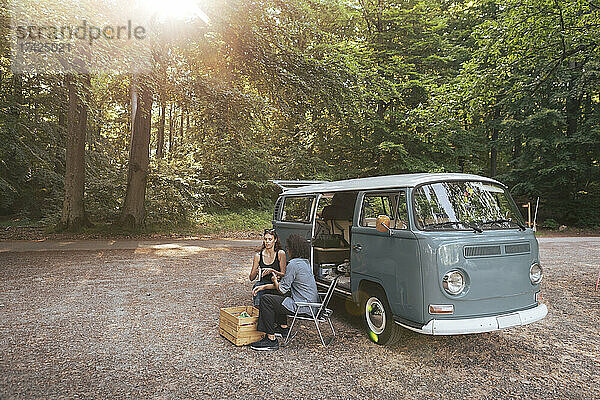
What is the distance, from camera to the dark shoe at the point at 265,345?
214 inches

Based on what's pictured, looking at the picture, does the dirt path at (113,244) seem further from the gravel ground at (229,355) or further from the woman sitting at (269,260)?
the woman sitting at (269,260)

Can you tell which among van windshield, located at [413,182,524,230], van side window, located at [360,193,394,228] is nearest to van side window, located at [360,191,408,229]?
van side window, located at [360,193,394,228]

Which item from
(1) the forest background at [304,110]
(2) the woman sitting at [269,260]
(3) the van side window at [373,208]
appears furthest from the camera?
(1) the forest background at [304,110]

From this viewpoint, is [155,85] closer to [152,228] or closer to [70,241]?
[70,241]

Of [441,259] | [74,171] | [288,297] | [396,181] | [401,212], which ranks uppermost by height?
[74,171]

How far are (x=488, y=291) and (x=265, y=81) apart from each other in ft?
41.9

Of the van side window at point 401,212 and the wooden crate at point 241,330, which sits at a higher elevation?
the van side window at point 401,212

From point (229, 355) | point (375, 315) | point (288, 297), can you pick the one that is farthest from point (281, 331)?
point (375, 315)

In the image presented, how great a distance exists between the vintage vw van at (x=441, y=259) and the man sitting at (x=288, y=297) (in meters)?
0.74

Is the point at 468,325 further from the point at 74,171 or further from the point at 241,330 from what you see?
the point at 74,171

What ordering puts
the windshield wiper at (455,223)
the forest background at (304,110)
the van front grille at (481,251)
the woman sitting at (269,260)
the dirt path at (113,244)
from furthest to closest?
the dirt path at (113,244)
the forest background at (304,110)
the woman sitting at (269,260)
the windshield wiper at (455,223)
the van front grille at (481,251)

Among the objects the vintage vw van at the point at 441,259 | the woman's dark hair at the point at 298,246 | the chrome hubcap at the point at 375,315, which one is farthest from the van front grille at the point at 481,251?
the woman's dark hair at the point at 298,246

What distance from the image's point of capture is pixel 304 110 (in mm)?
17188

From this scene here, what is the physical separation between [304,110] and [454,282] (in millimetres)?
13138
